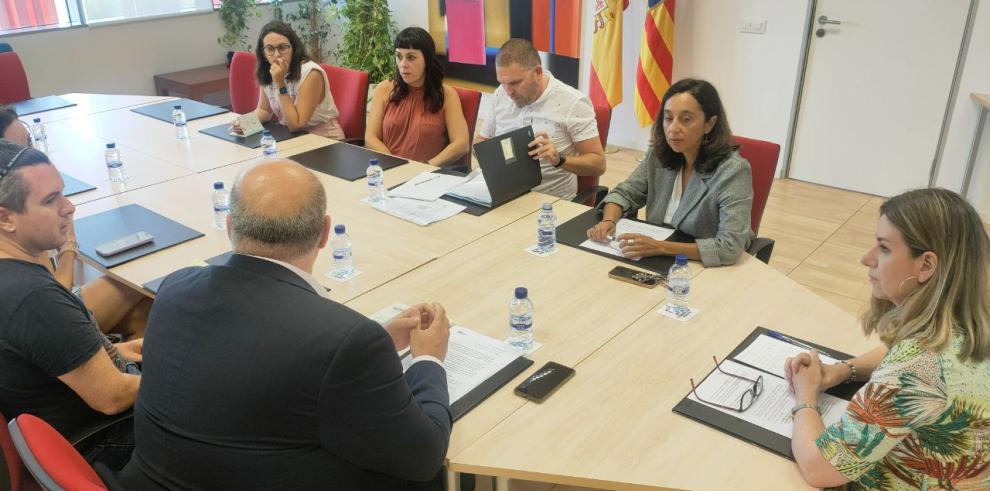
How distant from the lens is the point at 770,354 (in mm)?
1938

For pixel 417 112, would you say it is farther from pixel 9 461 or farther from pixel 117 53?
pixel 117 53

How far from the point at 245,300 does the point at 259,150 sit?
8.24 ft

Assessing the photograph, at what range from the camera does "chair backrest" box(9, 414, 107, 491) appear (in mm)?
1344


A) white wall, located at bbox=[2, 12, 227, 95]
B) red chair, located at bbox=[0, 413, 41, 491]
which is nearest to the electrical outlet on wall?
white wall, located at bbox=[2, 12, 227, 95]

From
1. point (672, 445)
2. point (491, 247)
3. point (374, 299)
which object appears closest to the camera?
point (672, 445)

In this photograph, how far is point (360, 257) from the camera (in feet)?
8.45

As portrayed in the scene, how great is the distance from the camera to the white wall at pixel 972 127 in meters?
4.39

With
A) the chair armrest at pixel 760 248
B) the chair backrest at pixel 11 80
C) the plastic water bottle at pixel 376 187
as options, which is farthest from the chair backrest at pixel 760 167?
the chair backrest at pixel 11 80

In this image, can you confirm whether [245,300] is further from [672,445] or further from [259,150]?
[259,150]

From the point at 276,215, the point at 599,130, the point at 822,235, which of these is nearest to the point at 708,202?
the point at 599,130

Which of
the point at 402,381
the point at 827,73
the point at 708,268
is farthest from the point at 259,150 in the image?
the point at 827,73

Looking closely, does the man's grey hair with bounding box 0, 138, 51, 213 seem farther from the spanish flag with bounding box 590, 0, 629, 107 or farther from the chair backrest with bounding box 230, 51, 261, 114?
the spanish flag with bounding box 590, 0, 629, 107

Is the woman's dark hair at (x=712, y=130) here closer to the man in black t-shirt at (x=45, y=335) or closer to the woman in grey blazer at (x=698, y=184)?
the woman in grey blazer at (x=698, y=184)

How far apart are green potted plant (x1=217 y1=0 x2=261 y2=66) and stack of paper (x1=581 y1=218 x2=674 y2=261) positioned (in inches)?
215
